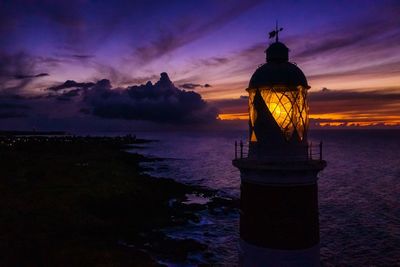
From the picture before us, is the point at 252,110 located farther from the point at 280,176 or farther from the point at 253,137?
the point at 280,176

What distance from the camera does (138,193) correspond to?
35.8 m

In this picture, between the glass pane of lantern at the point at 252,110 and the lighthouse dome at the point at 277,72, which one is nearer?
the lighthouse dome at the point at 277,72

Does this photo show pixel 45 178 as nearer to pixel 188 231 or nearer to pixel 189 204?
pixel 189 204

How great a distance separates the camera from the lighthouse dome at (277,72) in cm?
856

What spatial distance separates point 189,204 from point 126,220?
34.2ft

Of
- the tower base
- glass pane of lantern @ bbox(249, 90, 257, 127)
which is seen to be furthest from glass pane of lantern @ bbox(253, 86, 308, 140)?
the tower base

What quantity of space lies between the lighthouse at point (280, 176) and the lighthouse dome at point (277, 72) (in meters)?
0.02

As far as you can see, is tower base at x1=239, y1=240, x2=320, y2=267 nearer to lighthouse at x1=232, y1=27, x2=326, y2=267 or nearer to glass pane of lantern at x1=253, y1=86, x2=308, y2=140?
lighthouse at x1=232, y1=27, x2=326, y2=267

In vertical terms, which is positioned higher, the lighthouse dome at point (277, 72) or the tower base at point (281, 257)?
the lighthouse dome at point (277, 72)

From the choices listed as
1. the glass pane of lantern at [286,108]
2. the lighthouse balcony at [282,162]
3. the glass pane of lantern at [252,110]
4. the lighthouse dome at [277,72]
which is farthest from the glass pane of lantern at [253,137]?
the lighthouse dome at [277,72]

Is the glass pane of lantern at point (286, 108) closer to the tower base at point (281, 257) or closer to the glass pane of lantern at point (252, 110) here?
the glass pane of lantern at point (252, 110)

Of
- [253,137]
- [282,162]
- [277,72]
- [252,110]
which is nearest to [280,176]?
[282,162]

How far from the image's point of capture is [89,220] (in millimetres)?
26062

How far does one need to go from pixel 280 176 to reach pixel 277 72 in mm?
2472
